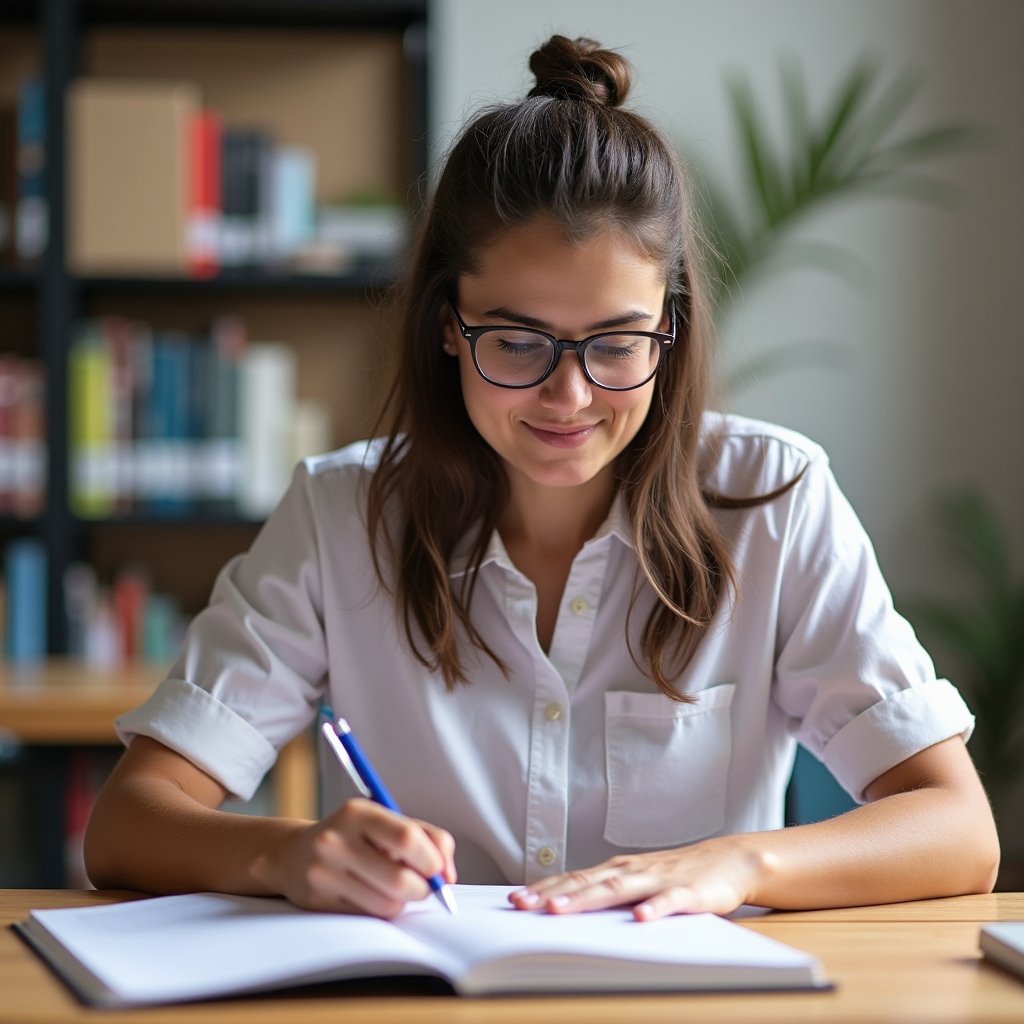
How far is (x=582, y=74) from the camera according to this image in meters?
1.37

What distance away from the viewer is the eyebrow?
1251mm

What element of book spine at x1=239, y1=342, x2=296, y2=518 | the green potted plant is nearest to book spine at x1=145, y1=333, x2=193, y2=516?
book spine at x1=239, y1=342, x2=296, y2=518

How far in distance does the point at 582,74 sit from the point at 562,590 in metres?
0.53

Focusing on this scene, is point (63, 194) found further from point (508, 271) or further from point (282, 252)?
point (508, 271)

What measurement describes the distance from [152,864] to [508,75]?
2.40 metres

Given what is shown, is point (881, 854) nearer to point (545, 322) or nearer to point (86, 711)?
point (545, 322)

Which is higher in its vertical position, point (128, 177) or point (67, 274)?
point (128, 177)

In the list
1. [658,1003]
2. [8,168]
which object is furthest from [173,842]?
[8,168]

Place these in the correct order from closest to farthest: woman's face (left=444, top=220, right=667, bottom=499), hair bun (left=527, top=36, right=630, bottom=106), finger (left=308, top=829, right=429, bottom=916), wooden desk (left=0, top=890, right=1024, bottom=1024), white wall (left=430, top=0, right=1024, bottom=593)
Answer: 1. wooden desk (left=0, top=890, right=1024, bottom=1024)
2. finger (left=308, top=829, right=429, bottom=916)
3. woman's face (left=444, top=220, right=667, bottom=499)
4. hair bun (left=527, top=36, right=630, bottom=106)
5. white wall (left=430, top=0, right=1024, bottom=593)

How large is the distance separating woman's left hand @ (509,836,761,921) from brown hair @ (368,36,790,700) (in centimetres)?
34

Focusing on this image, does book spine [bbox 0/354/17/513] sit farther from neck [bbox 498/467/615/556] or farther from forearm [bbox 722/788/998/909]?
forearm [bbox 722/788/998/909]

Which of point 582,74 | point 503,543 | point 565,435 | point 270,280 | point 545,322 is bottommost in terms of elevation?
point 503,543

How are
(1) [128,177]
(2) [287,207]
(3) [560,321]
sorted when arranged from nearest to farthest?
(3) [560,321], (1) [128,177], (2) [287,207]

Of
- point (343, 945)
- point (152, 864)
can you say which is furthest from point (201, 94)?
point (343, 945)
